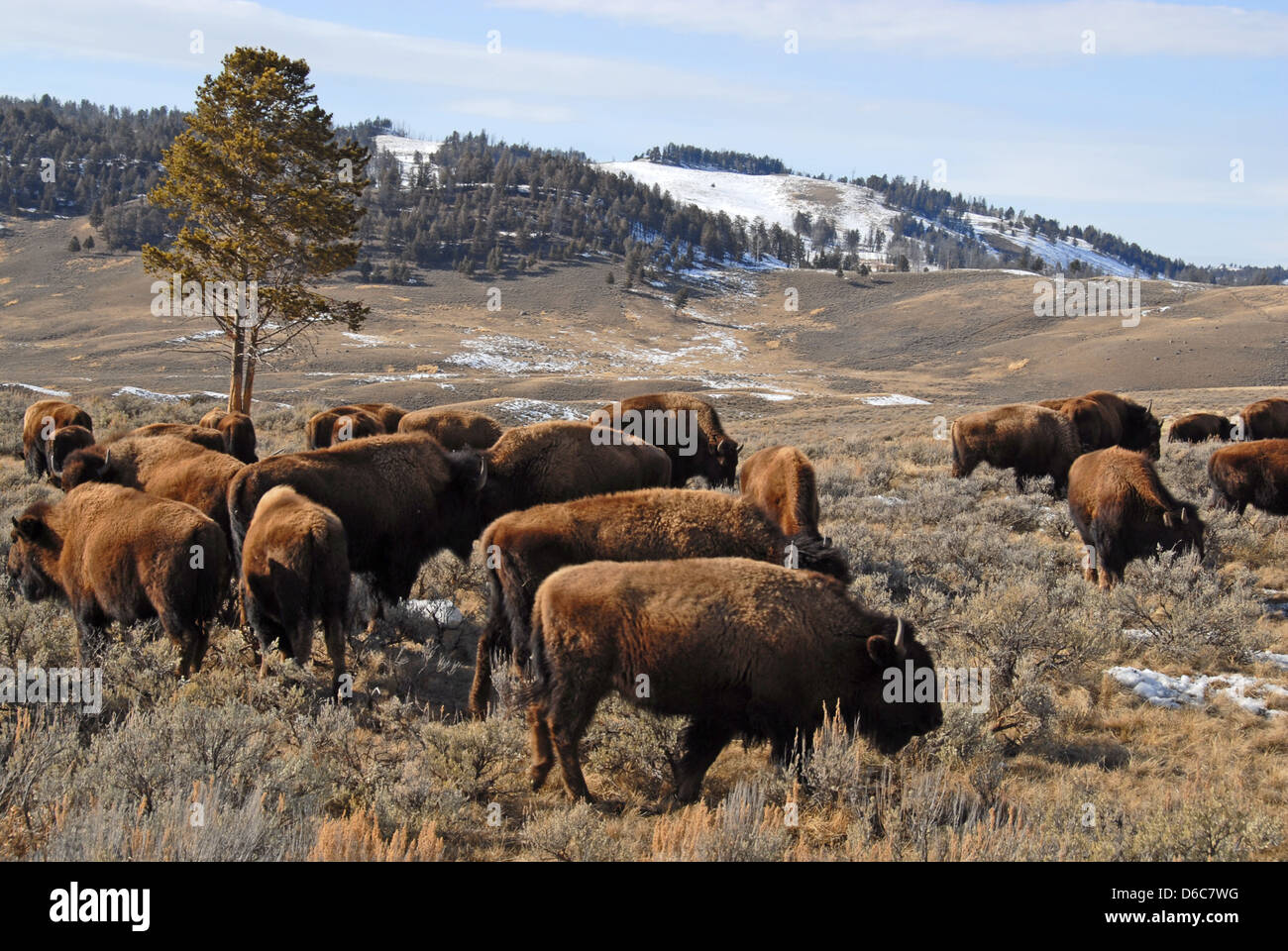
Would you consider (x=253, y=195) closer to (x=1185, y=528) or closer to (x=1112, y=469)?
(x=1112, y=469)

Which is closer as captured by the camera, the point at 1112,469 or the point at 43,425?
the point at 1112,469

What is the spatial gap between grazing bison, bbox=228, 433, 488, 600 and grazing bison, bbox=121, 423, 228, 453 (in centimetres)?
300

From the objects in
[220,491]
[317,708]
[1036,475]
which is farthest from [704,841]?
[1036,475]

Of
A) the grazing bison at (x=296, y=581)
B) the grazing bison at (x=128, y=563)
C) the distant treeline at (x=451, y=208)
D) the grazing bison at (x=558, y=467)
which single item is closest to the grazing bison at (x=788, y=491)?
the grazing bison at (x=558, y=467)

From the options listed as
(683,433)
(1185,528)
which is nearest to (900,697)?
(1185,528)

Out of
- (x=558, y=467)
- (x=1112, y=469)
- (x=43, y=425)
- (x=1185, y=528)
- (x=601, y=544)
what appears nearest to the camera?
(x=601, y=544)

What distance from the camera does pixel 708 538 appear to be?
5.81m

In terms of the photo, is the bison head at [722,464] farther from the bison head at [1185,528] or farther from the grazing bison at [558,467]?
the bison head at [1185,528]

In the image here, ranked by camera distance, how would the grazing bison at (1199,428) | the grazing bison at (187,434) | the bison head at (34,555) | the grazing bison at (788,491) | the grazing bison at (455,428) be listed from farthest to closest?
the grazing bison at (1199,428), the grazing bison at (455,428), the grazing bison at (187,434), the grazing bison at (788,491), the bison head at (34,555)

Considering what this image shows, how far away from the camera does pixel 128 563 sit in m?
5.82

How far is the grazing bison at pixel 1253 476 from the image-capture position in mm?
10094

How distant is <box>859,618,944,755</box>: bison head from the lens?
4574 millimetres

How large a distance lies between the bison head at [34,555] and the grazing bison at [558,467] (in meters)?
3.31

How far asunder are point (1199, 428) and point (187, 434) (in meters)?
21.7
